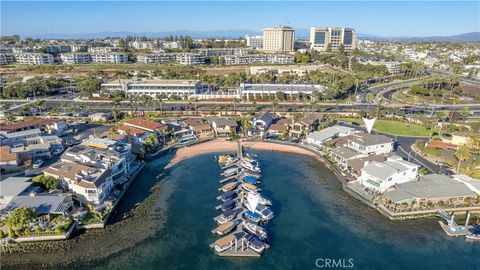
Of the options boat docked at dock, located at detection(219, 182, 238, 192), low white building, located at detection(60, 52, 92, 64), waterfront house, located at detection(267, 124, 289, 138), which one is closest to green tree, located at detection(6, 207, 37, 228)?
boat docked at dock, located at detection(219, 182, 238, 192)

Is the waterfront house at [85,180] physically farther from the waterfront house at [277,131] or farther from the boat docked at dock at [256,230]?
the waterfront house at [277,131]

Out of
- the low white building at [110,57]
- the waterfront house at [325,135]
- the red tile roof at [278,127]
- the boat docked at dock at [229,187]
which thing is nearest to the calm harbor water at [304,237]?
the boat docked at dock at [229,187]

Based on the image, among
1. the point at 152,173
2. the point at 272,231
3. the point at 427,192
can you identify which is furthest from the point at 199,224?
the point at 427,192

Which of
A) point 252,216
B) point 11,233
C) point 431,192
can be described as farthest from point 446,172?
point 11,233

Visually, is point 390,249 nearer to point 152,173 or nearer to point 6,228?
point 152,173

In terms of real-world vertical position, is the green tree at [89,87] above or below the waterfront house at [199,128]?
above
